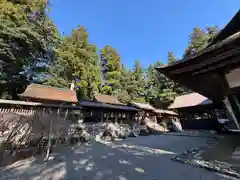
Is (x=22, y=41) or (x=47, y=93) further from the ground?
(x=22, y=41)

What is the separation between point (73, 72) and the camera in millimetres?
19719

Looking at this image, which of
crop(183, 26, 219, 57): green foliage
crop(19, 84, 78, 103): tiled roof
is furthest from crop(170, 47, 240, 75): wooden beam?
crop(183, 26, 219, 57): green foliage

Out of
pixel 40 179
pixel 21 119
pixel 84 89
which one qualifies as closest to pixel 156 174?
pixel 40 179

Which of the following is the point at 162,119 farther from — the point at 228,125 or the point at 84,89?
the point at 84,89

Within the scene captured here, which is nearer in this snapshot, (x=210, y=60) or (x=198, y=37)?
(x=210, y=60)

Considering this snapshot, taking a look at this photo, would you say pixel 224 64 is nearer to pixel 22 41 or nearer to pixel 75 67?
pixel 22 41

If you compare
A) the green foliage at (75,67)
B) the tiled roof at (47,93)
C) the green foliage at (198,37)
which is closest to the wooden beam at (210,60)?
the tiled roof at (47,93)

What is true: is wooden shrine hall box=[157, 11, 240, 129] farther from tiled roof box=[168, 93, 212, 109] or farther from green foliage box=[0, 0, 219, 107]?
tiled roof box=[168, 93, 212, 109]

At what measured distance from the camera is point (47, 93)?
1271cm

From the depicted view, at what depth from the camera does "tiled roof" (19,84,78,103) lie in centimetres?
1130

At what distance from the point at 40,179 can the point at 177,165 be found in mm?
3781

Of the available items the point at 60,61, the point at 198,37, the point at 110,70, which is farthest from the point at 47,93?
the point at 198,37

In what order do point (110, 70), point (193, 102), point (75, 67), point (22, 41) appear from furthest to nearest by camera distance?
point (110, 70), point (75, 67), point (193, 102), point (22, 41)

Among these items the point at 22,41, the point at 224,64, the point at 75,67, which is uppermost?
the point at 75,67
